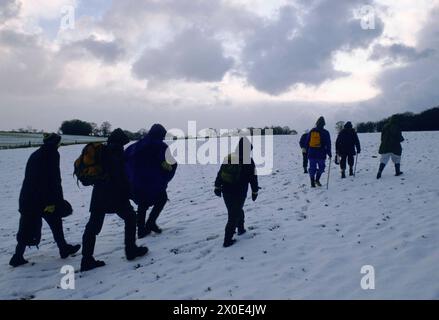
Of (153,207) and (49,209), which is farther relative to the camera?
(153,207)

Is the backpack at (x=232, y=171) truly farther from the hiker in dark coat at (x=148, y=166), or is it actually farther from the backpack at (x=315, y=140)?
the backpack at (x=315, y=140)

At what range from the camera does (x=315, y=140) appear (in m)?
12.3

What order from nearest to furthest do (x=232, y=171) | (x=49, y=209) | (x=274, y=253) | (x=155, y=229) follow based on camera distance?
(x=274, y=253) → (x=49, y=209) → (x=232, y=171) → (x=155, y=229)

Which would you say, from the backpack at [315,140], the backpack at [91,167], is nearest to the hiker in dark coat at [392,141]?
the backpack at [315,140]

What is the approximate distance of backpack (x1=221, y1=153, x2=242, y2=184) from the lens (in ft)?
22.8

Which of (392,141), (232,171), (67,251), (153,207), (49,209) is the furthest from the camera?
(392,141)

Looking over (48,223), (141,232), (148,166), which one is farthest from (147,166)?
(48,223)

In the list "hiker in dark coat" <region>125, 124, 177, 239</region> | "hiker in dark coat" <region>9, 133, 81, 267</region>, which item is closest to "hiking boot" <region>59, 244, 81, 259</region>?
"hiker in dark coat" <region>9, 133, 81, 267</region>

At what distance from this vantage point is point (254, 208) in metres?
10.3

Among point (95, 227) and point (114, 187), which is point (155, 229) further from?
point (114, 187)

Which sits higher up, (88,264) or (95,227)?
(95,227)

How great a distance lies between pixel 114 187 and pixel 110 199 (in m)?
0.22

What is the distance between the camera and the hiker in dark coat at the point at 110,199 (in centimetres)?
627

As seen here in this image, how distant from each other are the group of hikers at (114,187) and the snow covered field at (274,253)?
40 centimetres
